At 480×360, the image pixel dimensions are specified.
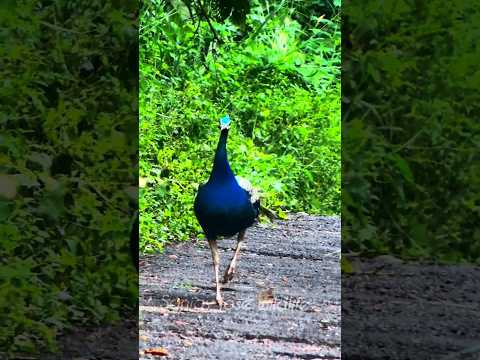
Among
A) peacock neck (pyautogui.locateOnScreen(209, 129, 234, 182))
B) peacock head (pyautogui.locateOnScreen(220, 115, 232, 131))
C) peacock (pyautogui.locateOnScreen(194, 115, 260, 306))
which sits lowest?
peacock (pyautogui.locateOnScreen(194, 115, 260, 306))

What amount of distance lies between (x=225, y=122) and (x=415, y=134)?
1.13m

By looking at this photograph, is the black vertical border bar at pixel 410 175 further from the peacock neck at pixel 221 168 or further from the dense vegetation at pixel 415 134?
the peacock neck at pixel 221 168

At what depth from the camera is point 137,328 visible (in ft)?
15.2

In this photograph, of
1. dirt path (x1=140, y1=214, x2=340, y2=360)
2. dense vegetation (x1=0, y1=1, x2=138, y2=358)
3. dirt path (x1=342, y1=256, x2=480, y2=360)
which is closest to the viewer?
dirt path (x1=140, y1=214, x2=340, y2=360)

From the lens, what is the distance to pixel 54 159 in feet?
15.5

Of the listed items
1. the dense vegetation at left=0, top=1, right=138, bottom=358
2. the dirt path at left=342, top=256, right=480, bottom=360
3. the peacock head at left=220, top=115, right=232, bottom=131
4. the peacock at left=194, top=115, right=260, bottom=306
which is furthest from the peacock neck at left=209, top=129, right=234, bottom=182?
the dirt path at left=342, top=256, right=480, bottom=360

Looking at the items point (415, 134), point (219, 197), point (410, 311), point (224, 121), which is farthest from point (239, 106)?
point (410, 311)

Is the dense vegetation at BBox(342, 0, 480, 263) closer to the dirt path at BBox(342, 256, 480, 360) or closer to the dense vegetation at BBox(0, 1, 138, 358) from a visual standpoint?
the dirt path at BBox(342, 256, 480, 360)

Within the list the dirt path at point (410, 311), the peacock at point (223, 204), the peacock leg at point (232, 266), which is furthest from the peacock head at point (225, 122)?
the dirt path at point (410, 311)

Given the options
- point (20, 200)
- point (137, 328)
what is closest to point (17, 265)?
point (20, 200)

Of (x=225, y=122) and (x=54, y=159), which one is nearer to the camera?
(x=225, y=122)

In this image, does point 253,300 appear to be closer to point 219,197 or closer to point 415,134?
point 219,197

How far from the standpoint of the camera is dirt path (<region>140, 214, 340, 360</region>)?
449 centimetres

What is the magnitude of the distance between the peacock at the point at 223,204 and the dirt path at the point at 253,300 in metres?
0.04
